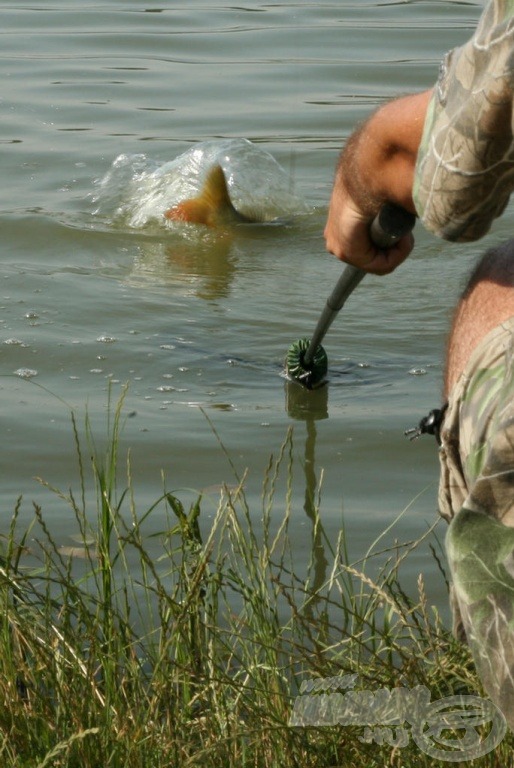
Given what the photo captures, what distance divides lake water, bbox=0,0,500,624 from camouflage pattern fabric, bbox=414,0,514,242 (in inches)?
45.6

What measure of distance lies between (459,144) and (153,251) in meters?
4.64

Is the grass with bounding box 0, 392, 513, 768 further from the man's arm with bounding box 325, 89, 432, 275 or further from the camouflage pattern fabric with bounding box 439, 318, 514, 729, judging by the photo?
the man's arm with bounding box 325, 89, 432, 275

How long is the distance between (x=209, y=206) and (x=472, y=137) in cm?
510

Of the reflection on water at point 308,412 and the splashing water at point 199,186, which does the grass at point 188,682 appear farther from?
the splashing water at point 199,186

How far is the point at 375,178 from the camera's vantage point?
8.16 ft

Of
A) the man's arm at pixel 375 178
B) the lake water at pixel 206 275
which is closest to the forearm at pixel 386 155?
the man's arm at pixel 375 178

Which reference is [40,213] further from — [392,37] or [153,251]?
[392,37]

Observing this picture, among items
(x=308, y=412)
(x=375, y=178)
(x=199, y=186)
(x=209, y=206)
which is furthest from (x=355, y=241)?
(x=199, y=186)

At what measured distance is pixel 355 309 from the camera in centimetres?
565

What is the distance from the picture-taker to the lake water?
4.22 metres

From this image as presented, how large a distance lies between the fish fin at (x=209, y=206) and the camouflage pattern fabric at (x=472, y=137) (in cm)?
484

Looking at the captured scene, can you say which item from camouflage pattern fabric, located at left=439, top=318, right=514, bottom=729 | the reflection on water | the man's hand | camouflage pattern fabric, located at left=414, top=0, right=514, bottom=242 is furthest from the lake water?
camouflage pattern fabric, located at left=439, top=318, right=514, bottom=729

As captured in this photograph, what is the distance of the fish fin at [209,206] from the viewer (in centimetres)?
697

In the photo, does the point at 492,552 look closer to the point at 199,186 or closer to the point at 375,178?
the point at 375,178
